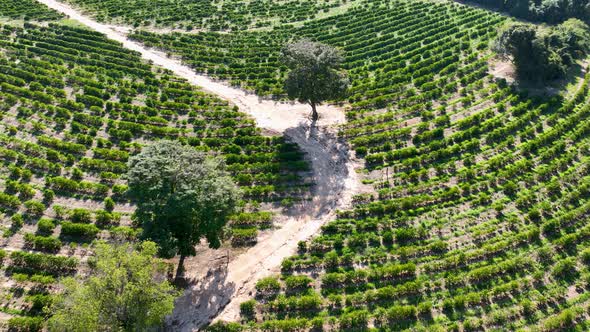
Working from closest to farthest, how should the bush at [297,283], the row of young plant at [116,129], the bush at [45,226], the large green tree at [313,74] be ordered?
the bush at [297,283], the bush at [45,226], the row of young plant at [116,129], the large green tree at [313,74]

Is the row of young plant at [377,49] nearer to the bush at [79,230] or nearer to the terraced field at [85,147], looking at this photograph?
→ the terraced field at [85,147]

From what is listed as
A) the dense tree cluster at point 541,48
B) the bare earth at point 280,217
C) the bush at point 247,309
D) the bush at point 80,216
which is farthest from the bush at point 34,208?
the dense tree cluster at point 541,48

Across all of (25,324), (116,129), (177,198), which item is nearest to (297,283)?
(177,198)

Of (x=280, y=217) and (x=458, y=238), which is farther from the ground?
(x=280, y=217)

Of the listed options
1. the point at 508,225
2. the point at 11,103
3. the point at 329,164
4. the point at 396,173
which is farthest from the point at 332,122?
the point at 11,103

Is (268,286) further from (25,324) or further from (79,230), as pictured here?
(25,324)

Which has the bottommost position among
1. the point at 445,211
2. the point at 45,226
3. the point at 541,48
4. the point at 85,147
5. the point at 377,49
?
the point at 45,226

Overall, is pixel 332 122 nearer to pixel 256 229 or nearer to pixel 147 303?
pixel 256 229
